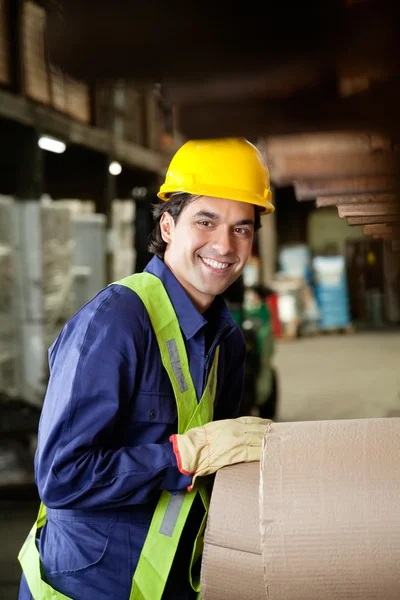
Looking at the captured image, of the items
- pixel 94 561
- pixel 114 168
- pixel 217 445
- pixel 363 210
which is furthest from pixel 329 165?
pixel 114 168

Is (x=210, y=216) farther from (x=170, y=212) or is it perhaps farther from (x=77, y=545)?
(x=77, y=545)

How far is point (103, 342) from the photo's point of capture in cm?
154

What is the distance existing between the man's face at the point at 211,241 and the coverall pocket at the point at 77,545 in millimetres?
536

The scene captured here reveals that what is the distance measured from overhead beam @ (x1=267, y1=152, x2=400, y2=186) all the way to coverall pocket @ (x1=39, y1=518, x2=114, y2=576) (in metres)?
1.11

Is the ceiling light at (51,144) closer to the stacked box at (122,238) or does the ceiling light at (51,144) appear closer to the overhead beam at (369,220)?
the stacked box at (122,238)

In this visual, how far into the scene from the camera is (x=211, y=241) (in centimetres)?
168

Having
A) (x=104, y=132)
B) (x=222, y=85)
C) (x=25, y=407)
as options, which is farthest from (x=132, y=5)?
(x=104, y=132)

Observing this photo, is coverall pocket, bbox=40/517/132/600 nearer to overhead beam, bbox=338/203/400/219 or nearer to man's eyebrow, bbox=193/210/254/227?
man's eyebrow, bbox=193/210/254/227

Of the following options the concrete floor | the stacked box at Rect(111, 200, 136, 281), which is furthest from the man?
the stacked box at Rect(111, 200, 136, 281)

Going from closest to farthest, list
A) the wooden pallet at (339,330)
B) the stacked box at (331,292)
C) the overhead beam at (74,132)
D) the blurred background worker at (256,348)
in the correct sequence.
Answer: the overhead beam at (74,132) < the blurred background worker at (256,348) < the wooden pallet at (339,330) < the stacked box at (331,292)

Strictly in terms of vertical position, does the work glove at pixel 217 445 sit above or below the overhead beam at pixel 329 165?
below

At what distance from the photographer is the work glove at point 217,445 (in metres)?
1.43

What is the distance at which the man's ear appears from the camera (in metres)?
1.79

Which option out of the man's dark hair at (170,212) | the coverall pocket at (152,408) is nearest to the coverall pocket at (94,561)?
the coverall pocket at (152,408)
